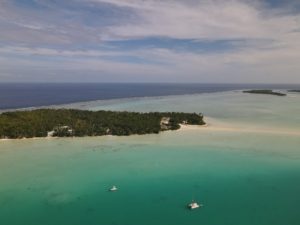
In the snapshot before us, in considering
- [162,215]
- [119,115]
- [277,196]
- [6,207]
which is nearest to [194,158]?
[277,196]

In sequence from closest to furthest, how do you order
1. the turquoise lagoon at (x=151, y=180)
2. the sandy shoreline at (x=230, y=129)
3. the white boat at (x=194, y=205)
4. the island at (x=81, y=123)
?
the turquoise lagoon at (x=151, y=180)
the white boat at (x=194, y=205)
the island at (x=81, y=123)
the sandy shoreline at (x=230, y=129)

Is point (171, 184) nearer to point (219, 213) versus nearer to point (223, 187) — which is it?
point (223, 187)

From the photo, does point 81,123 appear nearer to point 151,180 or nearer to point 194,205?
point 151,180

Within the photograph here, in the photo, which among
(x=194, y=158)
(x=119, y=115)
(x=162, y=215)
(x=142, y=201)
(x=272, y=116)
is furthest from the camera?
(x=272, y=116)

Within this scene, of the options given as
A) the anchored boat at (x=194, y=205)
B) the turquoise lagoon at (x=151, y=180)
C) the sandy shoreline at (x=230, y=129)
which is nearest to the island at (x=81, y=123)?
the sandy shoreline at (x=230, y=129)

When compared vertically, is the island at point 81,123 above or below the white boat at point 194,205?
above

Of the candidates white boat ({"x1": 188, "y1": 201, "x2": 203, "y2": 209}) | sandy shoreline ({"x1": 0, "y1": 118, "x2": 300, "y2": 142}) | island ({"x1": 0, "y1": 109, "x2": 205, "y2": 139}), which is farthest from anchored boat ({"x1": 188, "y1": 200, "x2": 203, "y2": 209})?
sandy shoreline ({"x1": 0, "y1": 118, "x2": 300, "y2": 142})

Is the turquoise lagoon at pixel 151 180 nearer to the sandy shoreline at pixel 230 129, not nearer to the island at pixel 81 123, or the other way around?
the island at pixel 81 123

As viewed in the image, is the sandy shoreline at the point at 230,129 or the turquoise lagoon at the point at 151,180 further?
the sandy shoreline at the point at 230,129
